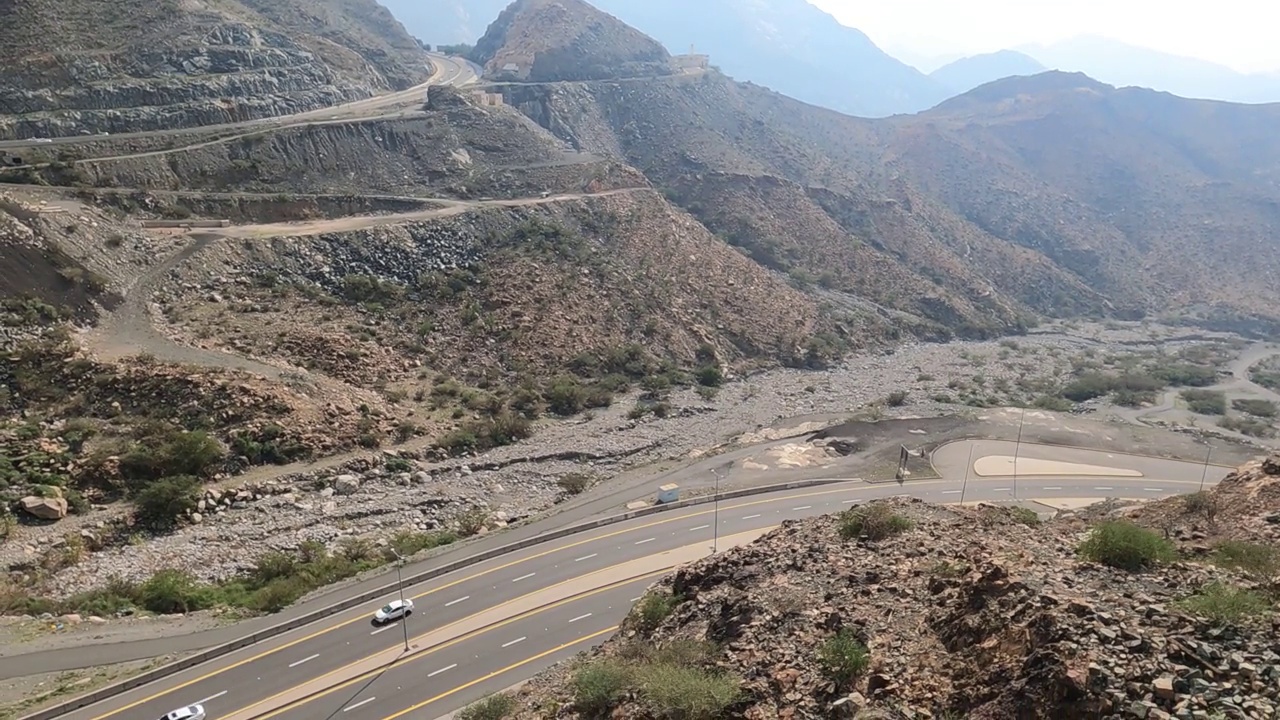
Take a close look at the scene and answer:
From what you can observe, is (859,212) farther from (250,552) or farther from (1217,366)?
(250,552)

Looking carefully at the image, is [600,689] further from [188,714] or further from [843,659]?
[188,714]

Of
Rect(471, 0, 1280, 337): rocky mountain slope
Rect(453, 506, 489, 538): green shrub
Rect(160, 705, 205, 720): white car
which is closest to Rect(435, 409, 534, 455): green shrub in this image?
Rect(453, 506, 489, 538): green shrub

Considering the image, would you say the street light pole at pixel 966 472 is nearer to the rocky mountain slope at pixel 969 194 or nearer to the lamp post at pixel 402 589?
the lamp post at pixel 402 589

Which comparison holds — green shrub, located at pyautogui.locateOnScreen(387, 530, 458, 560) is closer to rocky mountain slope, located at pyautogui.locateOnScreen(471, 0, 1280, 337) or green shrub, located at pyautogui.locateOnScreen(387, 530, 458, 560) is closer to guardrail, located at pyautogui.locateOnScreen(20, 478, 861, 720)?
guardrail, located at pyautogui.locateOnScreen(20, 478, 861, 720)

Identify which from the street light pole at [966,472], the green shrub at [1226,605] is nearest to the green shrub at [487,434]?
the street light pole at [966,472]

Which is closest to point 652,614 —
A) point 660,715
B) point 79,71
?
point 660,715

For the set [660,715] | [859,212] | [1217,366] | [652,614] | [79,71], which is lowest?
[1217,366]

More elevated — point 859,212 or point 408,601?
point 859,212
